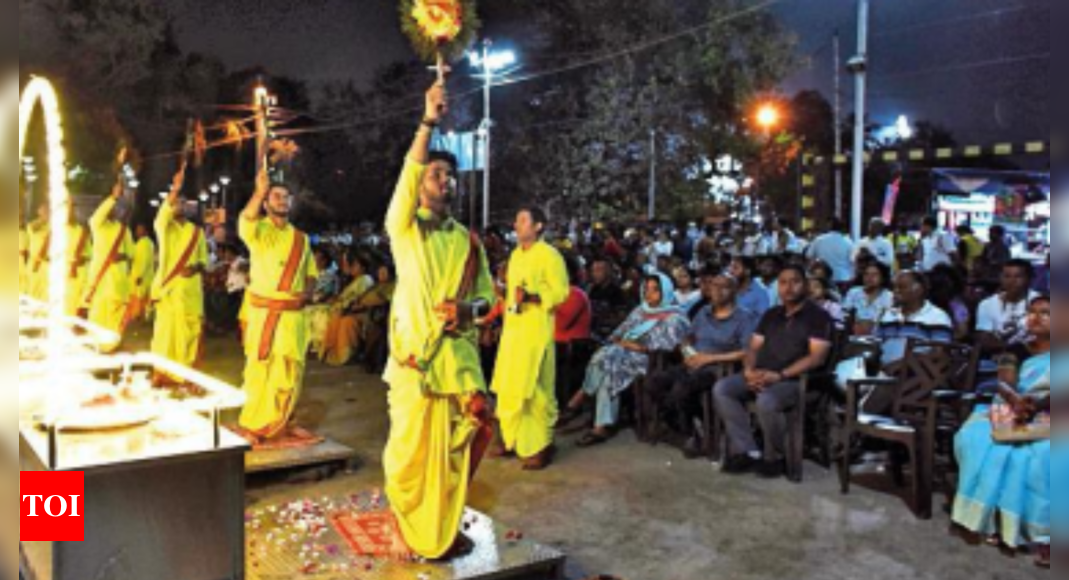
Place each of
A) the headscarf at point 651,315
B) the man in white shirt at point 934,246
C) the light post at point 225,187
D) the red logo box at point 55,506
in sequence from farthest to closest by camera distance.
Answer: the light post at point 225,187
the man in white shirt at point 934,246
the headscarf at point 651,315
the red logo box at point 55,506

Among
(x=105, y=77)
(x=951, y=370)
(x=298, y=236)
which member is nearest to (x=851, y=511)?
(x=951, y=370)

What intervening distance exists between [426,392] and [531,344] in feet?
8.57

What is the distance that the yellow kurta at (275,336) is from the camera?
23.2 ft

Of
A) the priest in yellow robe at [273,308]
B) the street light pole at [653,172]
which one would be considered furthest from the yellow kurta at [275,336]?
the street light pole at [653,172]

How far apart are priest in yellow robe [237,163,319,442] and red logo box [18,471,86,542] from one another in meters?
3.42

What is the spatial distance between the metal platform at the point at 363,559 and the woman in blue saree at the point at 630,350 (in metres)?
2.74

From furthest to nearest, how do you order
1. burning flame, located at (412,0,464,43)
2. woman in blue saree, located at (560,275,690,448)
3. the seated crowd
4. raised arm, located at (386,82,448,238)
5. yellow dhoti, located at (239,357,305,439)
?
1. woman in blue saree, located at (560,275,690,448)
2. yellow dhoti, located at (239,357,305,439)
3. the seated crowd
4. burning flame, located at (412,0,464,43)
5. raised arm, located at (386,82,448,238)

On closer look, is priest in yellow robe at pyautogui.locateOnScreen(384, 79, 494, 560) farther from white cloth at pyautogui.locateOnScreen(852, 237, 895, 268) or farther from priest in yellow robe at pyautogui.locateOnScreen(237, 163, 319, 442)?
white cloth at pyautogui.locateOnScreen(852, 237, 895, 268)

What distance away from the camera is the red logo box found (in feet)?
11.2

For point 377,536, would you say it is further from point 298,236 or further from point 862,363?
point 862,363

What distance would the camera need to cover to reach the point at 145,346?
14180mm

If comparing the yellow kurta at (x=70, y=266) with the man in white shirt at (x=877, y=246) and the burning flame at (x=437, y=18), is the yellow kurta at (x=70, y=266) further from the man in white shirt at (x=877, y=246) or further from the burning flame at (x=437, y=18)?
the man in white shirt at (x=877, y=246)

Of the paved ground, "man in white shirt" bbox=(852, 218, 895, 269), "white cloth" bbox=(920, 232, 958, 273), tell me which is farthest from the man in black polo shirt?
"white cloth" bbox=(920, 232, 958, 273)

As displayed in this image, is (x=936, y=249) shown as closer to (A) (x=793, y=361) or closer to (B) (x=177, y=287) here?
(A) (x=793, y=361)
